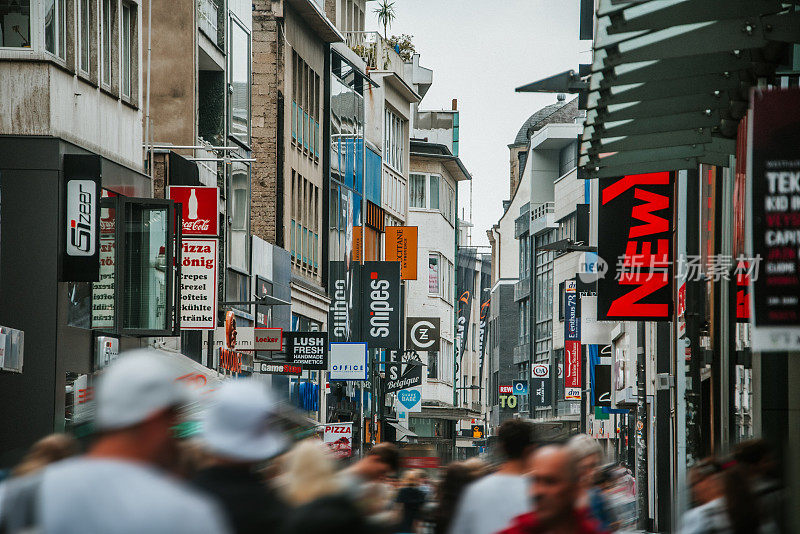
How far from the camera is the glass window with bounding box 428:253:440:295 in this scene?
90.9 m

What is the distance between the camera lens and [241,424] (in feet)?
15.2

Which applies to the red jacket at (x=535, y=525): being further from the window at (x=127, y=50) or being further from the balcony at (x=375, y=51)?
the balcony at (x=375, y=51)

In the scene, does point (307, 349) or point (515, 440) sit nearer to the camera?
point (515, 440)

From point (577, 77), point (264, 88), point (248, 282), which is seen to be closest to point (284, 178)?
point (264, 88)

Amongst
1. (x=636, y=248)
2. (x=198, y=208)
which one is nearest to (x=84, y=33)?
(x=198, y=208)

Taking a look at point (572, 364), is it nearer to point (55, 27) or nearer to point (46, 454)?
point (55, 27)

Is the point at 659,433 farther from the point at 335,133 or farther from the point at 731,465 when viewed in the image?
the point at 335,133

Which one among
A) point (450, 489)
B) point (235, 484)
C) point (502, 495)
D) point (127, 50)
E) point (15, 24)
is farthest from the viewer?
point (127, 50)

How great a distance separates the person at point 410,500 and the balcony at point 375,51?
60.1m

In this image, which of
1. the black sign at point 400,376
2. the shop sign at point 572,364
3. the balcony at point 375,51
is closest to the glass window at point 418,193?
→ the balcony at point 375,51

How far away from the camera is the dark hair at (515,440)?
736cm

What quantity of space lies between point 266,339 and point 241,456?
32623 millimetres

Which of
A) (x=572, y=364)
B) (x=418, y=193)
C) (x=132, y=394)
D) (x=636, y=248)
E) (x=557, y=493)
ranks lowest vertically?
(x=572, y=364)

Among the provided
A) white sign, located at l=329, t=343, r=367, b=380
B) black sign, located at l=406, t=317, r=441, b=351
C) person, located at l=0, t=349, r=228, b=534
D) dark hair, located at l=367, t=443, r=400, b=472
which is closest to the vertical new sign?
white sign, located at l=329, t=343, r=367, b=380
